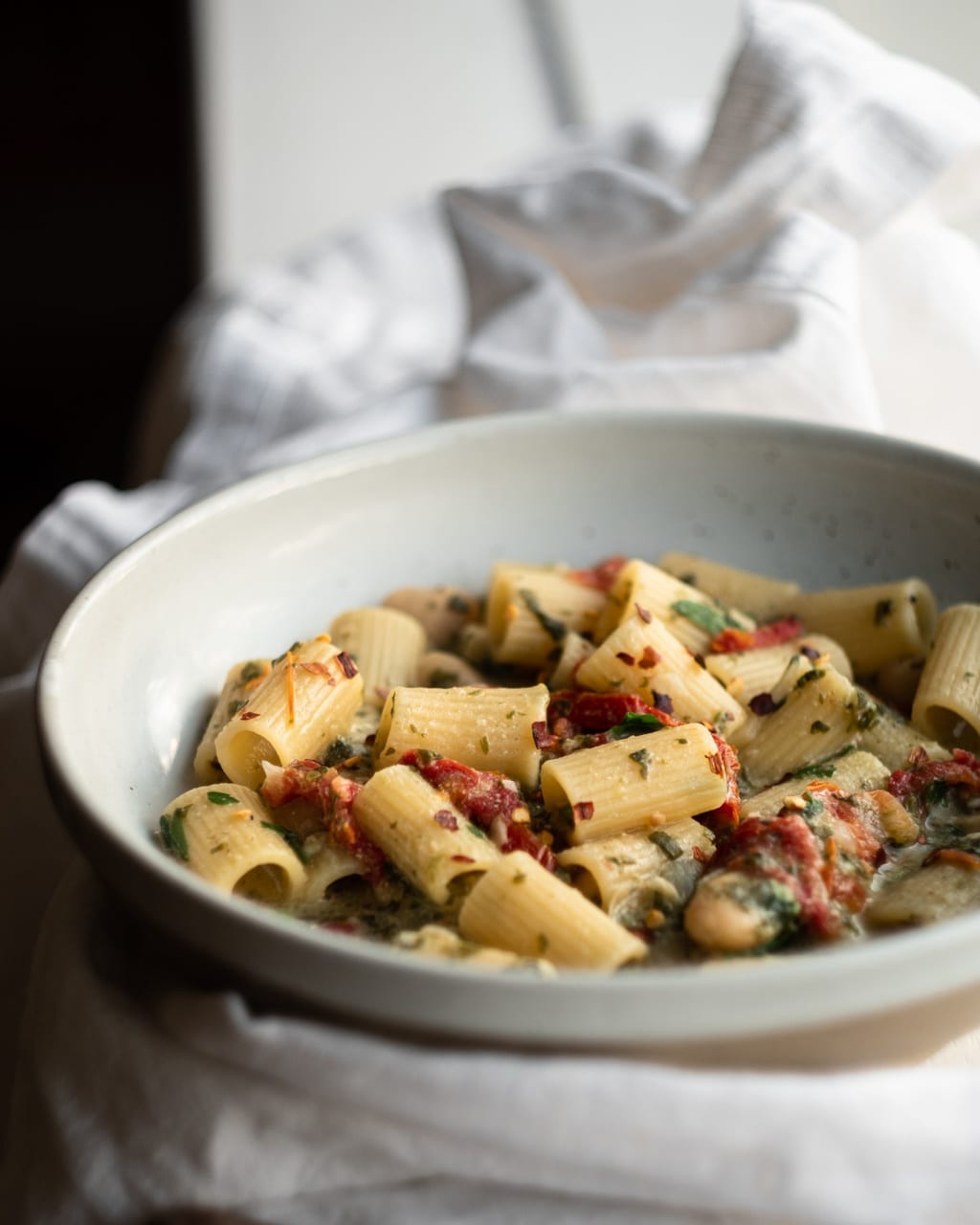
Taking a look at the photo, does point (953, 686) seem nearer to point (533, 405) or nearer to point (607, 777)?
point (607, 777)

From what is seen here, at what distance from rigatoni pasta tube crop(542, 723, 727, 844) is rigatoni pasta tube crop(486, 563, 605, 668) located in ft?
1.10

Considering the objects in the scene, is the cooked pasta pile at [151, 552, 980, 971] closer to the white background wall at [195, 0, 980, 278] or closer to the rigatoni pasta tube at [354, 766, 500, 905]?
the rigatoni pasta tube at [354, 766, 500, 905]

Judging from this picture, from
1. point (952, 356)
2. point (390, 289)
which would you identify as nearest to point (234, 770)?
point (952, 356)

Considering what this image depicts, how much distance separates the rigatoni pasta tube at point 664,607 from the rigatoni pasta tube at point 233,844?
0.52 m

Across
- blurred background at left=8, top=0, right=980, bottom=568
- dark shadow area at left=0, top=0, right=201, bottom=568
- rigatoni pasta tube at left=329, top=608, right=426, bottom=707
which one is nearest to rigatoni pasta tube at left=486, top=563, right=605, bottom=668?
rigatoni pasta tube at left=329, top=608, right=426, bottom=707

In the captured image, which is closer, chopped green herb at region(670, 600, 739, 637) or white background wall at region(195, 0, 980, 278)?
chopped green herb at region(670, 600, 739, 637)

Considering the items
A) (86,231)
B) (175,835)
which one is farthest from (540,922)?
(86,231)

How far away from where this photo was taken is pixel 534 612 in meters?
1.75

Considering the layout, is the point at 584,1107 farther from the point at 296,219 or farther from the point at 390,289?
the point at 296,219

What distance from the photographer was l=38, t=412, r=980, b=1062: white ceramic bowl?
1.00m

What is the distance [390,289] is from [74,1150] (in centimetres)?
265

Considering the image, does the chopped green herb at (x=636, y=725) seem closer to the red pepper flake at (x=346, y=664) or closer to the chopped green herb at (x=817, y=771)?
the chopped green herb at (x=817, y=771)

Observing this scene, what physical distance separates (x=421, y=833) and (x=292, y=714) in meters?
0.25

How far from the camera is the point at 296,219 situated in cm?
399
